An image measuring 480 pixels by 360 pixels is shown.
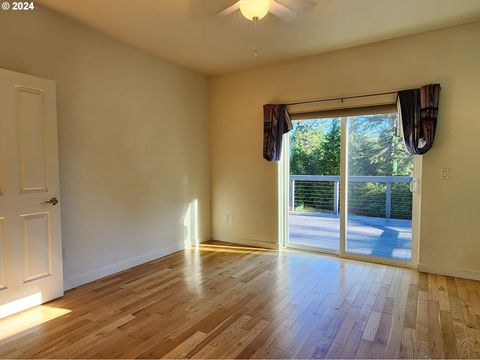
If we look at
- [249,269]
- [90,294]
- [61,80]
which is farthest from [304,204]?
[61,80]

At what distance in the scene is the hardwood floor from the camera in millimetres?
2018

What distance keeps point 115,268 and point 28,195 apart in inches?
50.9

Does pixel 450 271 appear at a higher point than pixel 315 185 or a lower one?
lower

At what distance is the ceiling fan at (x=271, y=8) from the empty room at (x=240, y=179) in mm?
20

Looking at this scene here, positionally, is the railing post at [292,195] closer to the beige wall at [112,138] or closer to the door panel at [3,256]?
the beige wall at [112,138]

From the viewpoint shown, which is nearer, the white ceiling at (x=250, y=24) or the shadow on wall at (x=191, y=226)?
the white ceiling at (x=250, y=24)

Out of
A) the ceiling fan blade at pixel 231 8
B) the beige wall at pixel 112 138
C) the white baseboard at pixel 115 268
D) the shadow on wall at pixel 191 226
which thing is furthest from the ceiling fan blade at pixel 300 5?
the white baseboard at pixel 115 268

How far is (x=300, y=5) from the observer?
2.62 meters

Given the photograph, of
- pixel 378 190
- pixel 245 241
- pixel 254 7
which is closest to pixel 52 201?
pixel 254 7

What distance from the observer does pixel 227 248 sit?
14.4 ft

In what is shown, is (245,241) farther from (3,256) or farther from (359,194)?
(3,256)

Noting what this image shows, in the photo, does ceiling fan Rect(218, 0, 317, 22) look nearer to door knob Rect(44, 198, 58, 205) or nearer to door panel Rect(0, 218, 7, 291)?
door knob Rect(44, 198, 58, 205)

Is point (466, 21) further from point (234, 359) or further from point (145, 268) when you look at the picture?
point (145, 268)

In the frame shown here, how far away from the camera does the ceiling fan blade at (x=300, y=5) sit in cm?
256
